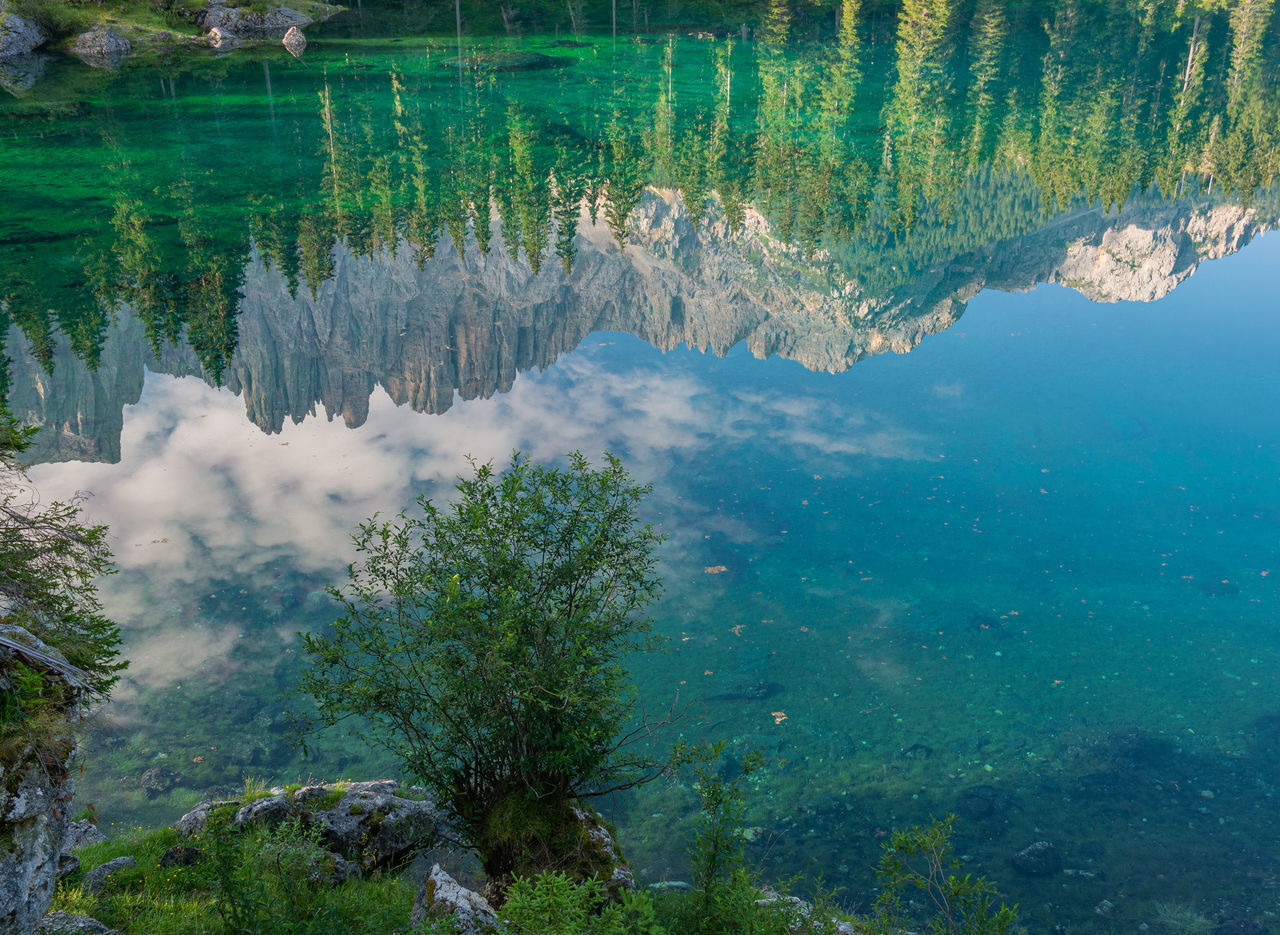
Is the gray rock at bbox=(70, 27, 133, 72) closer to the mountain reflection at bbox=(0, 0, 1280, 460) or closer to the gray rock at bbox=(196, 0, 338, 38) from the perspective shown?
the gray rock at bbox=(196, 0, 338, 38)

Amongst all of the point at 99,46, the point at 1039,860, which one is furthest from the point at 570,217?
the point at 99,46

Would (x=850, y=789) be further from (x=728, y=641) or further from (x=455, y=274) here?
(x=455, y=274)

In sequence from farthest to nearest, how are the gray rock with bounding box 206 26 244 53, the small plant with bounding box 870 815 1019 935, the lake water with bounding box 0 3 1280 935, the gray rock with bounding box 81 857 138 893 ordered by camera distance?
the gray rock with bounding box 206 26 244 53 → the lake water with bounding box 0 3 1280 935 → the gray rock with bounding box 81 857 138 893 → the small plant with bounding box 870 815 1019 935

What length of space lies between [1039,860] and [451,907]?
12650 millimetres

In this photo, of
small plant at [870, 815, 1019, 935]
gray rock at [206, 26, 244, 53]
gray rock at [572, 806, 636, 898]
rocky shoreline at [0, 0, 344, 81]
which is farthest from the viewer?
gray rock at [206, 26, 244, 53]

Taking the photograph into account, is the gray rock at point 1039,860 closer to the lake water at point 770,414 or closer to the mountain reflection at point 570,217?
the lake water at point 770,414

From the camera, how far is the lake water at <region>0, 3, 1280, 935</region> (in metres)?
21.4

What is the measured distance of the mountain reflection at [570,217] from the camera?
40562mm

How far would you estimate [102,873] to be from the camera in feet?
50.2

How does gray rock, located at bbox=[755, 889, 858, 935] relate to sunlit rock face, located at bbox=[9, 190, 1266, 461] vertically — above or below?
below

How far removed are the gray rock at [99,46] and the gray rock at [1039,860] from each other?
112 meters

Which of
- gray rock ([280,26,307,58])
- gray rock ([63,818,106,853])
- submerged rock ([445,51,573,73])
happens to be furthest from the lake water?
gray rock ([280,26,307,58])

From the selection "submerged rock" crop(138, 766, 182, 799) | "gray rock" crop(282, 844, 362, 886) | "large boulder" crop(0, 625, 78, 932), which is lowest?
"submerged rock" crop(138, 766, 182, 799)

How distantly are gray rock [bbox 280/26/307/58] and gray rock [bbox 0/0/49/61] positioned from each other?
24.8 metres
